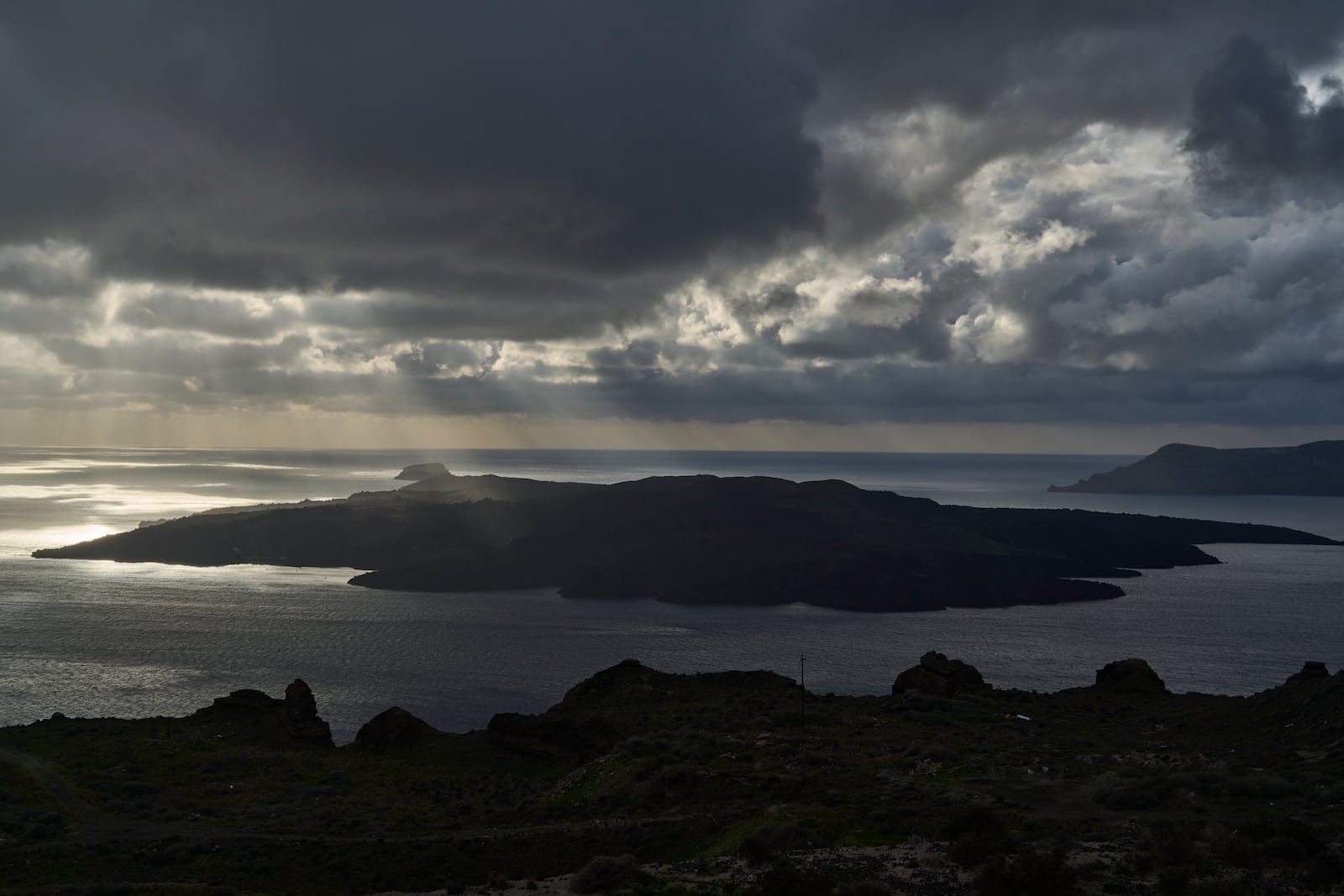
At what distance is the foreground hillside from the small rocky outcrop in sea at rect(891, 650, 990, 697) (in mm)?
300

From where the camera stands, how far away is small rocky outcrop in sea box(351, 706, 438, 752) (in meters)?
72.6

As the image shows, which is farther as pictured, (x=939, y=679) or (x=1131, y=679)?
(x=1131, y=679)

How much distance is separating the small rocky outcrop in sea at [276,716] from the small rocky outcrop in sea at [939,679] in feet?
150

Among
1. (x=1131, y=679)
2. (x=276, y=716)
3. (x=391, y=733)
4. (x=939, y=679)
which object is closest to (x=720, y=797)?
(x=939, y=679)

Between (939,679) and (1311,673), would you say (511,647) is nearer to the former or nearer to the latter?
(939,679)

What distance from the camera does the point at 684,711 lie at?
71.6 m

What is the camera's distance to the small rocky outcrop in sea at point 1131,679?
76750 mm

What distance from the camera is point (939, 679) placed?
76250mm

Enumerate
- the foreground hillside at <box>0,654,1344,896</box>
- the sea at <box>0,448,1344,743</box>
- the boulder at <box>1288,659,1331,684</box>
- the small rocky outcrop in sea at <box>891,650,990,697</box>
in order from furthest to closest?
1. the sea at <box>0,448,1344,743</box>
2. the small rocky outcrop in sea at <box>891,650,990,697</box>
3. the boulder at <box>1288,659,1331,684</box>
4. the foreground hillside at <box>0,654,1344,896</box>

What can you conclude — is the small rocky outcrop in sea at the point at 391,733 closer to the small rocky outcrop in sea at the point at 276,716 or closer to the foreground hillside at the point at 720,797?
the foreground hillside at the point at 720,797

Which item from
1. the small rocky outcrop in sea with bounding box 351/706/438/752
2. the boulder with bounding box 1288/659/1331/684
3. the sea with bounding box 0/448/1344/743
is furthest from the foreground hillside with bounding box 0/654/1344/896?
the sea with bounding box 0/448/1344/743

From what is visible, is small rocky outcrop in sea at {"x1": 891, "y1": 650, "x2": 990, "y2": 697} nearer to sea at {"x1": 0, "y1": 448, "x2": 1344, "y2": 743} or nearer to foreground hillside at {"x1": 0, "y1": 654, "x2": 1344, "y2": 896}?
foreground hillside at {"x1": 0, "y1": 654, "x2": 1344, "y2": 896}

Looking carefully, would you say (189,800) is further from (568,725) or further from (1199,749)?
(1199,749)

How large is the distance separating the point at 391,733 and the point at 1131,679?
60.0 m
